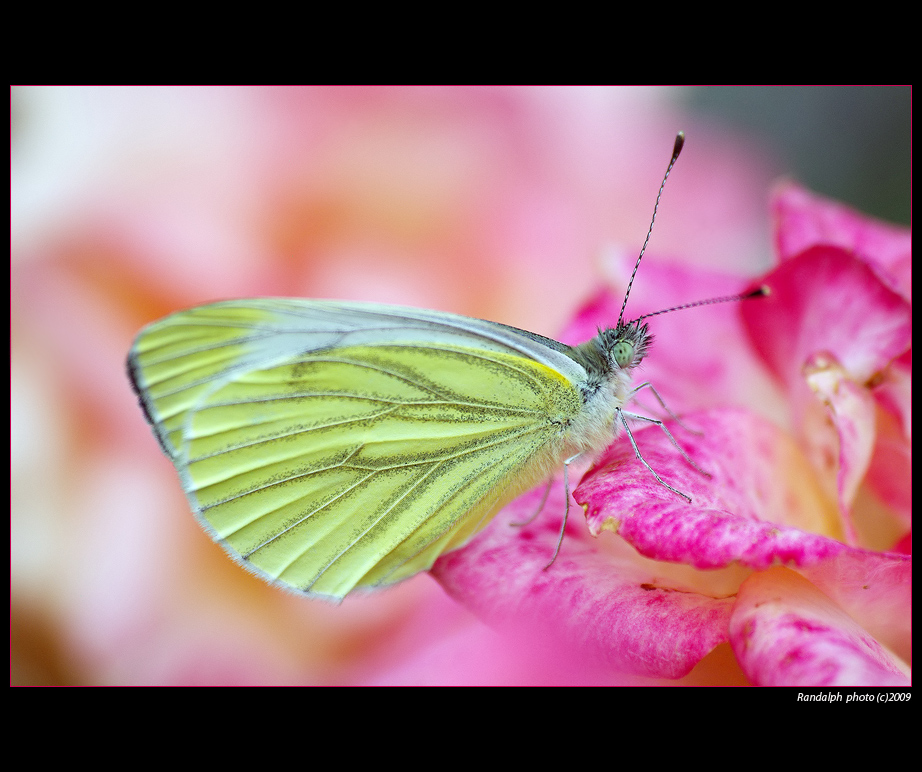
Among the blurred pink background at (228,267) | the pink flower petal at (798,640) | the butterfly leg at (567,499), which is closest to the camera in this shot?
the pink flower petal at (798,640)

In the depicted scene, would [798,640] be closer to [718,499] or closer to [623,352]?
[718,499]


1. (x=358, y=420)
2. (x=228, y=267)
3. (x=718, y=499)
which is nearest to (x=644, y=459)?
(x=718, y=499)

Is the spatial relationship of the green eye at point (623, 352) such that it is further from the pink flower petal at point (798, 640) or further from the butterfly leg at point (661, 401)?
the pink flower petal at point (798, 640)

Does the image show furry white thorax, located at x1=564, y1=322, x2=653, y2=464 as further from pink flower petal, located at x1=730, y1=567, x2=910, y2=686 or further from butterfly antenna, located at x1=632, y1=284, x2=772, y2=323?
pink flower petal, located at x1=730, y1=567, x2=910, y2=686

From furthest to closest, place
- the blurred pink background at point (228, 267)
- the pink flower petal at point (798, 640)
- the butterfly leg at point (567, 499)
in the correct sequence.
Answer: the blurred pink background at point (228, 267) < the butterfly leg at point (567, 499) < the pink flower petal at point (798, 640)

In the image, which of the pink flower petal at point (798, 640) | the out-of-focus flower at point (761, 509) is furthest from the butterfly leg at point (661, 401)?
the pink flower petal at point (798, 640)

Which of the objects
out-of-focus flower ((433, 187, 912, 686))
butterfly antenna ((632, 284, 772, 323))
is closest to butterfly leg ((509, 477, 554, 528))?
out-of-focus flower ((433, 187, 912, 686))

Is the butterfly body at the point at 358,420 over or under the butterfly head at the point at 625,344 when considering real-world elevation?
under
